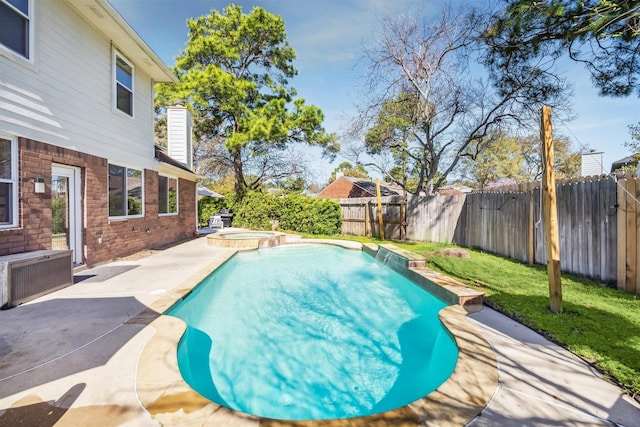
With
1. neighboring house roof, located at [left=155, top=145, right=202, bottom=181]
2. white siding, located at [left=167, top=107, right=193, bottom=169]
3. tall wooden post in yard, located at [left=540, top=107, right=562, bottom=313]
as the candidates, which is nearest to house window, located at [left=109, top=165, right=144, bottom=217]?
neighboring house roof, located at [left=155, top=145, right=202, bottom=181]

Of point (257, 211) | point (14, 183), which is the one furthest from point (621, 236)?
point (257, 211)

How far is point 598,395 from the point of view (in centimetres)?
238

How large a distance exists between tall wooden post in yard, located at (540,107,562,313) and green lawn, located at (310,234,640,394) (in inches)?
10.9

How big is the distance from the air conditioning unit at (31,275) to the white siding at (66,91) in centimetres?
205

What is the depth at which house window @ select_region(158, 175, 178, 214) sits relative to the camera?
10.4 meters

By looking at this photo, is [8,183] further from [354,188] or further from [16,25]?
[354,188]

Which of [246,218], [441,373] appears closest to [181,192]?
[246,218]

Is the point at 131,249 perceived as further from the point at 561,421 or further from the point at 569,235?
the point at 569,235

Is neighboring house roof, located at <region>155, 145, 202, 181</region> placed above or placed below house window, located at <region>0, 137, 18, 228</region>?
above

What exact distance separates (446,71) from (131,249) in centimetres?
1343

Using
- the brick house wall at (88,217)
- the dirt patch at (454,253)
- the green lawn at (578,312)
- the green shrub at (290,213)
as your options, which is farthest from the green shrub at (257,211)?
the green lawn at (578,312)

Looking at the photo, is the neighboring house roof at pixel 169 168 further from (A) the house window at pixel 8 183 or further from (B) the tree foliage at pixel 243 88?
(B) the tree foliage at pixel 243 88

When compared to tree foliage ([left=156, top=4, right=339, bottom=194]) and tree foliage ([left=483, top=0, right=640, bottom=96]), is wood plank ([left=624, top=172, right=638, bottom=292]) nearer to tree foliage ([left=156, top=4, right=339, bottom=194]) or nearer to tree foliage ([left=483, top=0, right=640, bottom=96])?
tree foliage ([left=483, top=0, right=640, bottom=96])

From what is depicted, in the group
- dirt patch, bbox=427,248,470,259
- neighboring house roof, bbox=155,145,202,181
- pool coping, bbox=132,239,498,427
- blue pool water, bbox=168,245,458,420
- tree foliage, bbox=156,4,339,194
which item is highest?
tree foliage, bbox=156,4,339,194
